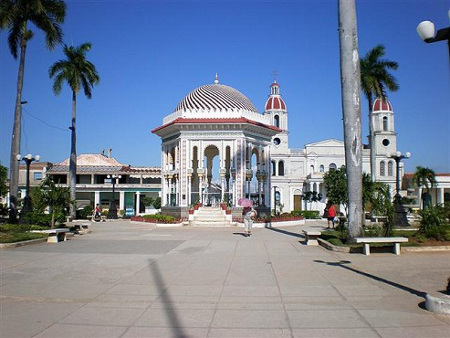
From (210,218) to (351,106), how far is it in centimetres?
1755

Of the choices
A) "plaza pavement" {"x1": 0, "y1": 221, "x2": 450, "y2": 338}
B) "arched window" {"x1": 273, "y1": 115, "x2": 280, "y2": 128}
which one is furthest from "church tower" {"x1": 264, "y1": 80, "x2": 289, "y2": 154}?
"plaza pavement" {"x1": 0, "y1": 221, "x2": 450, "y2": 338}

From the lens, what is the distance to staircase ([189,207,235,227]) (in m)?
30.3

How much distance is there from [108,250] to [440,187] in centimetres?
6247

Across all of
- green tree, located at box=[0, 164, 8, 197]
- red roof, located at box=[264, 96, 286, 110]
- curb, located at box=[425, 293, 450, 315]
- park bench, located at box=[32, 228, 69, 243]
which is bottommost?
curb, located at box=[425, 293, 450, 315]

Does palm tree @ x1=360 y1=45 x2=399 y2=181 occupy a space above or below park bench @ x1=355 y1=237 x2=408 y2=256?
above

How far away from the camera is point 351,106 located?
1541 cm

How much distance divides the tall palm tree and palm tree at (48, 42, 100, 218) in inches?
399

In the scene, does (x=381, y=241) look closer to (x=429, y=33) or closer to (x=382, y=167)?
(x=429, y=33)

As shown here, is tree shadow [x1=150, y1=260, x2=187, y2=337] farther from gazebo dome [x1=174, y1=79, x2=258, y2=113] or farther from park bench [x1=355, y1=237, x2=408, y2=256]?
gazebo dome [x1=174, y1=79, x2=258, y2=113]

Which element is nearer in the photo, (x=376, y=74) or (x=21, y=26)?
(x=21, y=26)

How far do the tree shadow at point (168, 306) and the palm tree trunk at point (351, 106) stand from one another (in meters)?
7.68

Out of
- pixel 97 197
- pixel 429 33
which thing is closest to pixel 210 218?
pixel 429 33

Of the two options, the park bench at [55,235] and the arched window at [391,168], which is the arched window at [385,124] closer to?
the arched window at [391,168]

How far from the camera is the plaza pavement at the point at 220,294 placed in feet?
19.3
